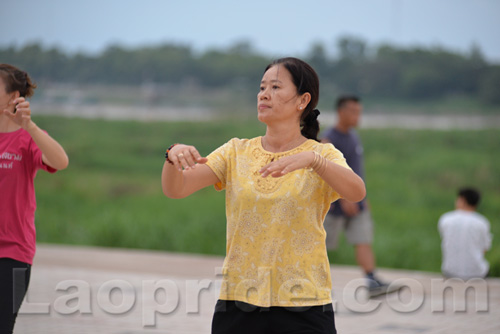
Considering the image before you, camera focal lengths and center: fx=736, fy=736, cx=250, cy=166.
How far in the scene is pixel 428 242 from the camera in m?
11.3

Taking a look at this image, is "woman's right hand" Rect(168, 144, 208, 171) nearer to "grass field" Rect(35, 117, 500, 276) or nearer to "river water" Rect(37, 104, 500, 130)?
"grass field" Rect(35, 117, 500, 276)

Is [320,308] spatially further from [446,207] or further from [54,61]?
[54,61]

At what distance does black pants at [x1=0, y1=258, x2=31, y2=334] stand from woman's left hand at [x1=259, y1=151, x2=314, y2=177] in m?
1.56

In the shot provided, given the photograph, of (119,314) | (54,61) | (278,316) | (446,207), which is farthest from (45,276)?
(54,61)

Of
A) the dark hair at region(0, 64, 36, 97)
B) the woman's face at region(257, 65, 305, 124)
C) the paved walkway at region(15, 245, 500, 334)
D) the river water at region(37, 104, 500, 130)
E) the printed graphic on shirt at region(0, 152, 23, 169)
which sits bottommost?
the paved walkway at region(15, 245, 500, 334)

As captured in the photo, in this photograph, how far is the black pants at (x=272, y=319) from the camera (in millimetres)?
2945

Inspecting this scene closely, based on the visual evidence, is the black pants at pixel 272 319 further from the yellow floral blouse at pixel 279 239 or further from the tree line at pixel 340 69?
the tree line at pixel 340 69

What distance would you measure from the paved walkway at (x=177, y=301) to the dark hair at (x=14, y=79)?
252cm

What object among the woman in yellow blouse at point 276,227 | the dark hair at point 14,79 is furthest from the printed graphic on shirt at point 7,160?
the woman in yellow blouse at point 276,227

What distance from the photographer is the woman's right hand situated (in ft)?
9.30

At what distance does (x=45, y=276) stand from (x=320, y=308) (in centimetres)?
591

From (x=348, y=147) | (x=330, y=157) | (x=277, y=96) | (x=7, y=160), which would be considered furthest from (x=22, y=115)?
(x=348, y=147)

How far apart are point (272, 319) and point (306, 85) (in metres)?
0.98

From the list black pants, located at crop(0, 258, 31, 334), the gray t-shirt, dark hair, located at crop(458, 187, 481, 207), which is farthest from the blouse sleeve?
dark hair, located at crop(458, 187, 481, 207)
